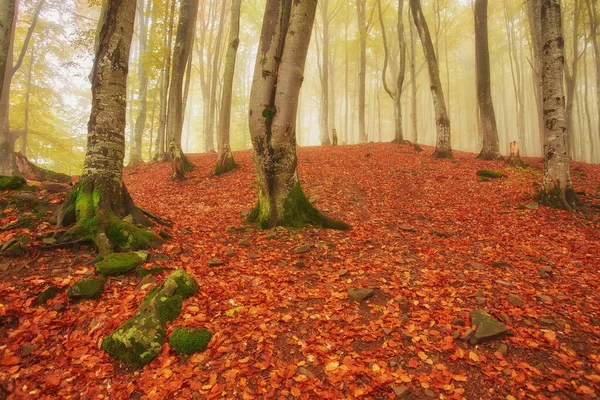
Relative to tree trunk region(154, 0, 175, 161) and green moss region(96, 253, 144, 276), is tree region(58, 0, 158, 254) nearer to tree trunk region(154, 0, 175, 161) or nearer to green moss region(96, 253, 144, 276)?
green moss region(96, 253, 144, 276)

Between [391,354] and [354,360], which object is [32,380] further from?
[391,354]

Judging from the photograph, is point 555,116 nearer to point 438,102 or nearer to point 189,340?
point 438,102

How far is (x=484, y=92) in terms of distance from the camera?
44.1ft

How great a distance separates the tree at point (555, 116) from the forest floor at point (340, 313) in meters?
0.71

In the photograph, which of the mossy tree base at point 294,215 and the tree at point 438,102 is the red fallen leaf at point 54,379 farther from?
the tree at point 438,102

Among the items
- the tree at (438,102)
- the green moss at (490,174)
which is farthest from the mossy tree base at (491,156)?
the green moss at (490,174)

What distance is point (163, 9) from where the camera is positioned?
14.9 meters

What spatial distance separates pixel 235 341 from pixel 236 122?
1309 inches

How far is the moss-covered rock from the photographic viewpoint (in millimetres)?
3686

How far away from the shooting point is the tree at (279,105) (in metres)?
6.31

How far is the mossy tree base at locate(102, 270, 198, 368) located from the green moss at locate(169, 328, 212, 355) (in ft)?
0.48

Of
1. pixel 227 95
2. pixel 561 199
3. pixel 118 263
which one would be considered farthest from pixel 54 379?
pixel 227 95

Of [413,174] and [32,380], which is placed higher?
[413,174]

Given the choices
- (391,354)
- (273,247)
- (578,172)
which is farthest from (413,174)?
(391,354)
